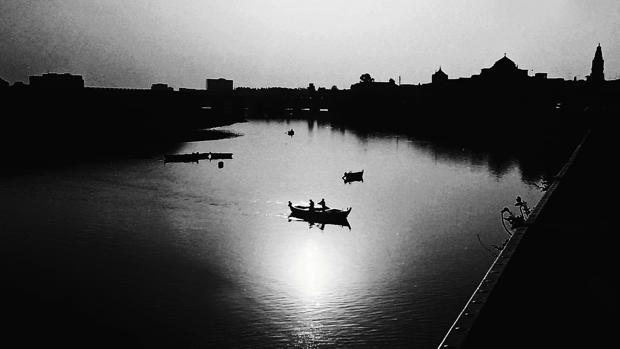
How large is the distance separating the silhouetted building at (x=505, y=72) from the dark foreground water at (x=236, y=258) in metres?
90.8

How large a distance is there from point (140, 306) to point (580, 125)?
103 metres

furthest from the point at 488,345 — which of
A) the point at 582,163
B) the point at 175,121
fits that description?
the point at 175,121

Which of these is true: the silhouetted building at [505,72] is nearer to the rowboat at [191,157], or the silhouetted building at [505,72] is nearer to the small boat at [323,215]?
the rowboat at [191,157]

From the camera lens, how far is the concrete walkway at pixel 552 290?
856 centimetres

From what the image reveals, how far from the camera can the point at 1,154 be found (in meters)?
99.0

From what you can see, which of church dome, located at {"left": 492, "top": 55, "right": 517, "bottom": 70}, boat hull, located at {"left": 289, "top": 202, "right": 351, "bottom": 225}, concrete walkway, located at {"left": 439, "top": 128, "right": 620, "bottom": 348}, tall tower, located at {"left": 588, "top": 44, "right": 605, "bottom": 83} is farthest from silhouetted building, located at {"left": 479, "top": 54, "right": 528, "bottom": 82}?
concrete walkway, located at {"left": 439, "top": 128, "right": 620, "bottom": 348}

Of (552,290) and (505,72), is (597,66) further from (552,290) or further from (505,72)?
(552,290)

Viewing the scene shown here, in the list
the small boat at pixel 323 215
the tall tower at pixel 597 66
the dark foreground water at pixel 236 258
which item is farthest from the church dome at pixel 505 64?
the small boat at pixel 323 215

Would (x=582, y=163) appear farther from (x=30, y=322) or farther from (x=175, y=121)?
(x=175, y=121)

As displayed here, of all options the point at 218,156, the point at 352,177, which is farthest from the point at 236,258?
the point at 218,156

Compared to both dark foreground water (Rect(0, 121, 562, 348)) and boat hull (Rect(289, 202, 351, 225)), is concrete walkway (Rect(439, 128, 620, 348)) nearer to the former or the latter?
dark foreground water (Rect(0, 121, 562, 348))

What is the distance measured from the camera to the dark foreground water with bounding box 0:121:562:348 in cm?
2752

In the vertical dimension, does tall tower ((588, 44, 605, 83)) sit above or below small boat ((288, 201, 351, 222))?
above

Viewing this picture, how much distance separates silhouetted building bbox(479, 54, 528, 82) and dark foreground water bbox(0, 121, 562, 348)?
90.8m
